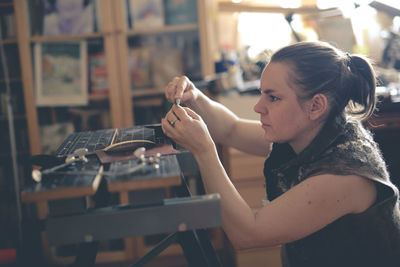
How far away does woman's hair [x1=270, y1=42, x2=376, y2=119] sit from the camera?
101 centimetres

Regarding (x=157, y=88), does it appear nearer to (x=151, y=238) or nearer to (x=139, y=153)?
(x=151, y=238)

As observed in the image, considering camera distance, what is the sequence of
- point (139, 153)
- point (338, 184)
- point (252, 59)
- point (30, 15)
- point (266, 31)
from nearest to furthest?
point (139, 153) → point (338, 184) → point (30, 15) → point (252, 59) → point (266, 31)

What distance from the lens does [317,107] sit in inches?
40.2

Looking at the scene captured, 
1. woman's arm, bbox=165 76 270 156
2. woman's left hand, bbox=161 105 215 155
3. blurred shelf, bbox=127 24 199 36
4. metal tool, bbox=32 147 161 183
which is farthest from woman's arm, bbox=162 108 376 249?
blurred shelf, bbox=127 24 199 36

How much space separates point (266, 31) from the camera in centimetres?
285

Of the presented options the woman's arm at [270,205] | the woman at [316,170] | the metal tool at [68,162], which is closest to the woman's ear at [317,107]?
the woman at [316,170]

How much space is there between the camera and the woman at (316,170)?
0.87 m

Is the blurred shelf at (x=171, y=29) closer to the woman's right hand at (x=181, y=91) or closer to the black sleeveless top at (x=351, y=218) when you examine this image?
the woman's right hand at (x=181, y=91)

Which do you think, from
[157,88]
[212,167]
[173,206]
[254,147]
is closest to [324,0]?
[157,88]

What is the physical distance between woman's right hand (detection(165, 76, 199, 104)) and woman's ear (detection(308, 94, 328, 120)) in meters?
0.36

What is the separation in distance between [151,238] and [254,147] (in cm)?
125

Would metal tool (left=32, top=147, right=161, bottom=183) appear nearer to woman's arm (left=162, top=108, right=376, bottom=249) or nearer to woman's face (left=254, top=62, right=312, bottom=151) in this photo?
woman's arm (left=162, top=108, right=376, bottom=249)

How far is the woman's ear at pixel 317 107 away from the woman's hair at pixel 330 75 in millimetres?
14

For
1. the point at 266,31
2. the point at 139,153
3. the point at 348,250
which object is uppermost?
the point at 266,31
